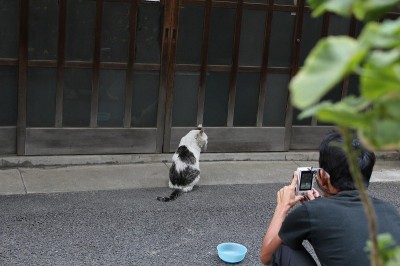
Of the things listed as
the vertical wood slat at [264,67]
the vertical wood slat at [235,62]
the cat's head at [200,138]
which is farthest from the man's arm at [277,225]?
the vertical wood slat at [264,67]

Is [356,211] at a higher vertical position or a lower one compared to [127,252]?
higher

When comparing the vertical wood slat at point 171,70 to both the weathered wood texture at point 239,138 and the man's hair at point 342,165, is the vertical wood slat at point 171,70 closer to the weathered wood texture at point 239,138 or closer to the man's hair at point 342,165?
the weathered wood texture at point 239,138

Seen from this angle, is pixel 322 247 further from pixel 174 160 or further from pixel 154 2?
pixel 154 2

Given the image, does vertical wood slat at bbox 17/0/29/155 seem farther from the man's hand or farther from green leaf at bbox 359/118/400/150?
green leaf at bbox 359/118/400/150

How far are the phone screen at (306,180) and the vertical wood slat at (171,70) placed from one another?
3.51 metres

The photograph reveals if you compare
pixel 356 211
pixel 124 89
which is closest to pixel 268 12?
pixel 124 89

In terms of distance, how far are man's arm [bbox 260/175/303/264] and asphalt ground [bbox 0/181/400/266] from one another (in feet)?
4.36

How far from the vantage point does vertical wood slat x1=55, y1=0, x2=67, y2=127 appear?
21.6 ft

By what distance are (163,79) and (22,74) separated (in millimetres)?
1532

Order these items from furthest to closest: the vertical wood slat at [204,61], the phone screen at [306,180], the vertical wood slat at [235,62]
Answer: the vertical wood slat at [235,62] < the vertical wood slat at [204,61] < the phone screen at [306,180]

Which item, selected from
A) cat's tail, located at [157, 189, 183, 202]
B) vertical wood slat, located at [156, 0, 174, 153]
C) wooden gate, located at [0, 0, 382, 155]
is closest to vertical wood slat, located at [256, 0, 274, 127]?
wooden gate, located at [0, 0, 382, 155]

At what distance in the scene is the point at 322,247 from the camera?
3146 millimetres

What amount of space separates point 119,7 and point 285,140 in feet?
8.54

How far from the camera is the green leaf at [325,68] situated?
90cm
